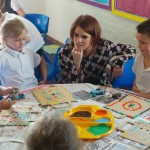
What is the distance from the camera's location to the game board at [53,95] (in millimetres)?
1438

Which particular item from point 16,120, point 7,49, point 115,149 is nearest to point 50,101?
point 16,120

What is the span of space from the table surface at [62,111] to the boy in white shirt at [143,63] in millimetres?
238

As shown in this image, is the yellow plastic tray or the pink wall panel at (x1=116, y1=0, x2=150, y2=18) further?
the pink wall panel at (x1=116, y1=0, x2=150, y2=18)

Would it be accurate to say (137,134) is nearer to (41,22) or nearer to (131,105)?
(131,105)

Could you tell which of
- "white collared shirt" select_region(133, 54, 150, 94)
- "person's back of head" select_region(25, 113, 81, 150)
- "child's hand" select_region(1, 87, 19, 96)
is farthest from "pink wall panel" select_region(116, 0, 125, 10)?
"person's back of head" select_region(25, 113, 81, 150)

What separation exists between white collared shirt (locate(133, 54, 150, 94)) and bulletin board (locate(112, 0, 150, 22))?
0.83 meters

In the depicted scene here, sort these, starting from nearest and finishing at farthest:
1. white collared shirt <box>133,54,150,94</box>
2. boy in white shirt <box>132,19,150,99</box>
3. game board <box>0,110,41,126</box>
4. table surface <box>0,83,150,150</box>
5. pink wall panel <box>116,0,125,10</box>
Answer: table surface <box>0,83,150,150</box>
game board <box>0,110,41,126</box>
boy in white shirt <box>132,19,150,99</box>
white collared shirt <box>133,54,150,94</box>
pink wall panel <box>116,0,125,10</box>

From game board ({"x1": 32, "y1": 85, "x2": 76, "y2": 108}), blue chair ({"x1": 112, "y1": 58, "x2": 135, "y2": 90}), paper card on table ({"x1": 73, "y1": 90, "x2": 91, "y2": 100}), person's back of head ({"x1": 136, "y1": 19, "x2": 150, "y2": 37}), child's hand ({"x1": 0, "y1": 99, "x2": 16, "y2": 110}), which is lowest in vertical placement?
blue chair ({"x1": 112, "y1": 58, "x2": 135, "y2": 90})

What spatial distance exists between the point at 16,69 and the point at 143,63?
812mm

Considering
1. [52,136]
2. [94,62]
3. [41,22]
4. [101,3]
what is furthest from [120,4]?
[52,136]

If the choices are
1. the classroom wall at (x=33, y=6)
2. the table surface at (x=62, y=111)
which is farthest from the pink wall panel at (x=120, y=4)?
the classroom wall at (x=33, y=6)

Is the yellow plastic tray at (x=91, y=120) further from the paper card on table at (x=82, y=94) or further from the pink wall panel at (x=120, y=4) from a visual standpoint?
the pink wall panel at (x=120, y=4)

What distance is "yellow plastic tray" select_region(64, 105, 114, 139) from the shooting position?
3.76 ft

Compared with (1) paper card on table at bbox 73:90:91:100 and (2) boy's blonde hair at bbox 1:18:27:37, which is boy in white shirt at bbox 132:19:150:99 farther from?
(2) boy's blonde hair at bbox 1:18:27:37
